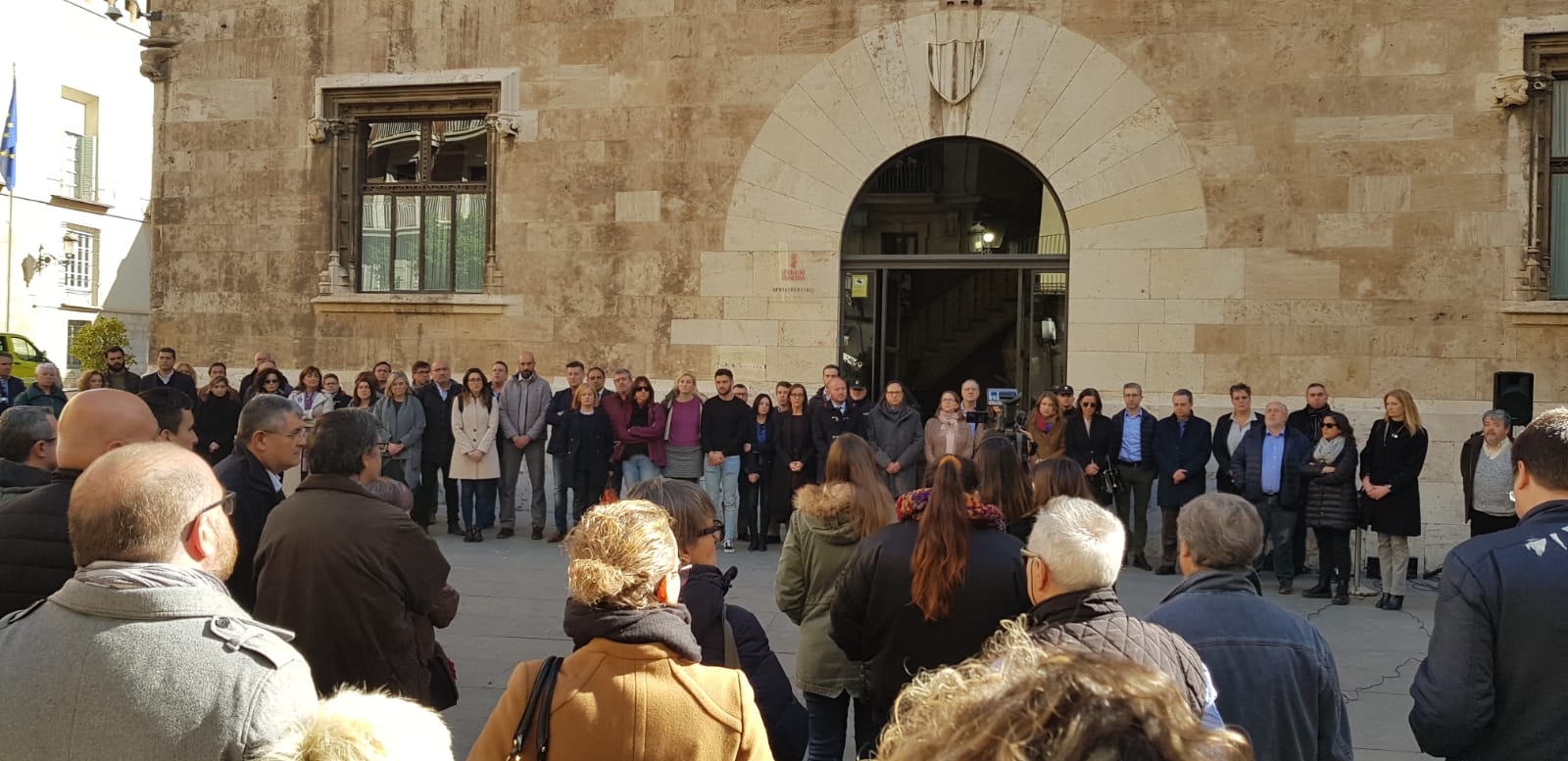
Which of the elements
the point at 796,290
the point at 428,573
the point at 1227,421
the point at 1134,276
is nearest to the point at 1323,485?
the point at 1227,421

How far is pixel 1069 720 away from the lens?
1144 mm

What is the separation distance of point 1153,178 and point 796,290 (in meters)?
3.79

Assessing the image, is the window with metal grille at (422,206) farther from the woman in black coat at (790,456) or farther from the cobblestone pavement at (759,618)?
the woman in black coat at (790,456)

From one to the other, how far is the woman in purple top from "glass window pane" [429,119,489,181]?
3905 millimetres

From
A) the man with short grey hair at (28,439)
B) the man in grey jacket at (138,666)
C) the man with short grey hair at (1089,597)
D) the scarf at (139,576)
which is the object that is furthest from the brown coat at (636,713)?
the man with short grey hair at (28,439)

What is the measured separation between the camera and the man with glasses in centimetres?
414

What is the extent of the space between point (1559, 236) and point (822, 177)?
711cm

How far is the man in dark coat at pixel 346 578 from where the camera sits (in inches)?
145

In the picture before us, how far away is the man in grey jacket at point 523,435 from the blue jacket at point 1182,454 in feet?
20.2

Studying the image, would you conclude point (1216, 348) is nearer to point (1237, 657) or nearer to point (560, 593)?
point (560, 593)

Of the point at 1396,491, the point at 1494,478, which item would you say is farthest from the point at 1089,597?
the point at 1396,491

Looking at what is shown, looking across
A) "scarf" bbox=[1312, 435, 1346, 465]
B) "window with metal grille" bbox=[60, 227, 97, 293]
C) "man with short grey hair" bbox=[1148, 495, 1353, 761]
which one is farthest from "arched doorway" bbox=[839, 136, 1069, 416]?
"window with metal grille" bbox=[60, 227, 97, 293]

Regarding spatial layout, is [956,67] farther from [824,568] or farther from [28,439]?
[28,439]

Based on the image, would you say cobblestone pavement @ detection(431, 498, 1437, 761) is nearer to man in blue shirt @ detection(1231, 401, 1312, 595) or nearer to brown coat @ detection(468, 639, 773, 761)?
man in blue shirt @ detection(1231, 401, 1312, 595)
